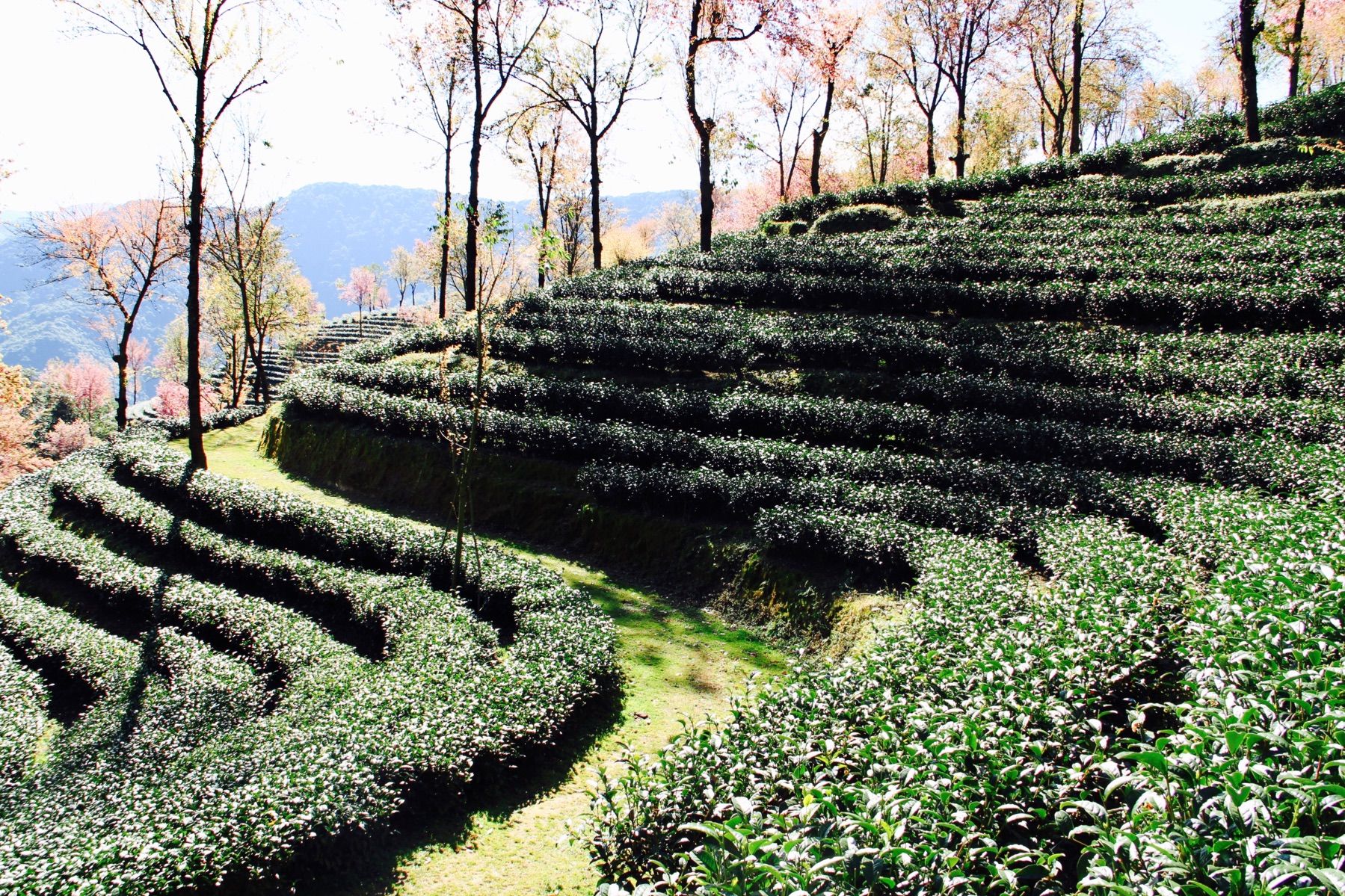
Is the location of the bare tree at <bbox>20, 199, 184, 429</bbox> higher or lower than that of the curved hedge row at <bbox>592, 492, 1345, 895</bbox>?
higher

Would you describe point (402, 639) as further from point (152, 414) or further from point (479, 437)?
point (152, 414)

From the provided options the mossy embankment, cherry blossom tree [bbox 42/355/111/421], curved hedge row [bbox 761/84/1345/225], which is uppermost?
curved hedge row [bbox 761/84/1345/225]

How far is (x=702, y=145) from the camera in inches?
1152

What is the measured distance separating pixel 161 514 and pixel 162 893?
13.7m

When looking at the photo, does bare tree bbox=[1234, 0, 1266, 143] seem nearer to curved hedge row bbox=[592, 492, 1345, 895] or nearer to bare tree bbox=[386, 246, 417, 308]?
curved hedge row bbox=[592, 492, 1345, 895]

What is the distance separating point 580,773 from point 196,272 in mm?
16993

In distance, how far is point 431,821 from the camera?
7.56m

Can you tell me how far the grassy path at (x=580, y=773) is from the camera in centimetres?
678

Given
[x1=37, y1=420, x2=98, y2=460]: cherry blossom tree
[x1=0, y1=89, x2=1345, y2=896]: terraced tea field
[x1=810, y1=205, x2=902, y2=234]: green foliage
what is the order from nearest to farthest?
[x1=0, y1=89, x2=1345, y2=896]: terraced tea field
[x1=810, y1=205, x2=902, y2=234]: green foliage
[x1=37, y1=420, x2=98, y2=460]: cherry blossom tree

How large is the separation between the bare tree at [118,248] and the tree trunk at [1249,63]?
42.8m

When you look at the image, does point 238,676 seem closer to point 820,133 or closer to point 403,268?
point 820,133

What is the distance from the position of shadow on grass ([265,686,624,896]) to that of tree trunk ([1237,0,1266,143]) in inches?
1222

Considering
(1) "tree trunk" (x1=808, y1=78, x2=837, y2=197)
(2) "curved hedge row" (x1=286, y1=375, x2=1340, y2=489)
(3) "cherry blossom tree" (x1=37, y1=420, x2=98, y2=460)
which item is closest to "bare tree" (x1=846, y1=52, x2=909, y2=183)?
(1) "tree trunk" (x1=808, y1=78, x2=837, y2=197)

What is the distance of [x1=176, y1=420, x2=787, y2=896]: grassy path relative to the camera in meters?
6.78
